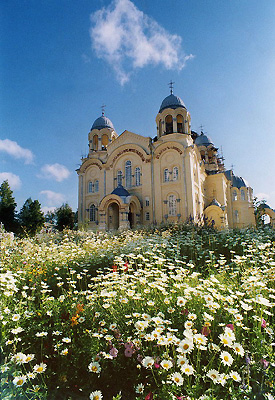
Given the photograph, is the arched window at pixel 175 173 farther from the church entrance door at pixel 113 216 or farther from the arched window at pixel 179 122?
the church entrance door at pixel 113 216

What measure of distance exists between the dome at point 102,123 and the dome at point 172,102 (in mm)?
7121

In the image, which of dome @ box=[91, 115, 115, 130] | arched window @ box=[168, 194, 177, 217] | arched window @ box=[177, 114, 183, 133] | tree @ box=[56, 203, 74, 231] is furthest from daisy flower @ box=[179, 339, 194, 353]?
tree @ box=[56, 203, 74, 231]

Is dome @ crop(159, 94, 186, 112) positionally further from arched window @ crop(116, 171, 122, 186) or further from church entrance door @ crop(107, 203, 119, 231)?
church entrance door @ crop(107, 203, 119, 231)

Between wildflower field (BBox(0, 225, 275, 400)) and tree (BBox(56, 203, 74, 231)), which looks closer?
wildflower field (BBox(0, 225, 275, 400))

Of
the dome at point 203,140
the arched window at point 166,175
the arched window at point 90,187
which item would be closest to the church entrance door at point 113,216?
the arched window at point 90,187

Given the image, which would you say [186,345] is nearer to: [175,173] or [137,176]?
[175,173]

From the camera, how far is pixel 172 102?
966 inches

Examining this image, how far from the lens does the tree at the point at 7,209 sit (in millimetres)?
21453

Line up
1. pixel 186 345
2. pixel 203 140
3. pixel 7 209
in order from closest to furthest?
1. pixel 186 345
2. pixel 7 209
3. pixel 203 140

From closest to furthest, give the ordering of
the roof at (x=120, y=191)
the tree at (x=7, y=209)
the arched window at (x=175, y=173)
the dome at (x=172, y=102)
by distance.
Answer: the tree at (x=7, y=209) < the arched window at (x=175, y=173) < the roof at (x=120, y=191) < the dome at (x=172, y=102)

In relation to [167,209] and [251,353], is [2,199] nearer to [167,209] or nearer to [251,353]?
[167,209]

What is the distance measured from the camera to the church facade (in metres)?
21.7

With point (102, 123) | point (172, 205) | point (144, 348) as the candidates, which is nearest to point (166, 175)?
point (172, 205)

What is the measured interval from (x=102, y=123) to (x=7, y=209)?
563 inches
